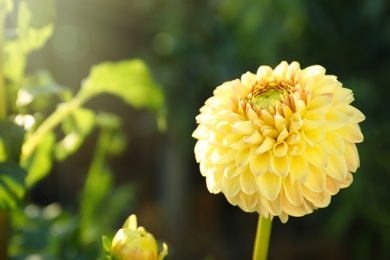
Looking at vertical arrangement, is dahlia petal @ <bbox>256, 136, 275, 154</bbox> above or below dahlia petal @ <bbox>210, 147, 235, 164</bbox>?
above

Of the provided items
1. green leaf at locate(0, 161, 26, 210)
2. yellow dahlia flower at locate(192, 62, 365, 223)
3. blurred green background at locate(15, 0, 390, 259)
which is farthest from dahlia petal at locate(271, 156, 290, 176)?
blurred green background at locate(15, 0, 390, 259)

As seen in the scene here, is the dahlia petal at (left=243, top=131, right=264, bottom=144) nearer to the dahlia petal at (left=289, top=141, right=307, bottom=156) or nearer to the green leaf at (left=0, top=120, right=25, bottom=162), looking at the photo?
the dahlia petal at (left=289, top=141, right=307, bottom=156)

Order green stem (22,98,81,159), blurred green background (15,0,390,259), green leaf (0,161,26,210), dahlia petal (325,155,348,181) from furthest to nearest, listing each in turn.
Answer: blurred green background (15,0,390,259)
green stem (22,98,81,159)
green leaf (0,161,26,210)
dahlia petal (325,155,348,181)

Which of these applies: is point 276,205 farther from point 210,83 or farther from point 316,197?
point 210,83

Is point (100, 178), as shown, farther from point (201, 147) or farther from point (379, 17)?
point (379, 17)

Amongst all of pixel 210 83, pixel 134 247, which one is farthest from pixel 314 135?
pixel 210 83

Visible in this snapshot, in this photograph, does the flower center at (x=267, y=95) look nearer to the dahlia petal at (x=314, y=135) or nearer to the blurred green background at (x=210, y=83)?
the dahlia petal at (x=314, y=135)
